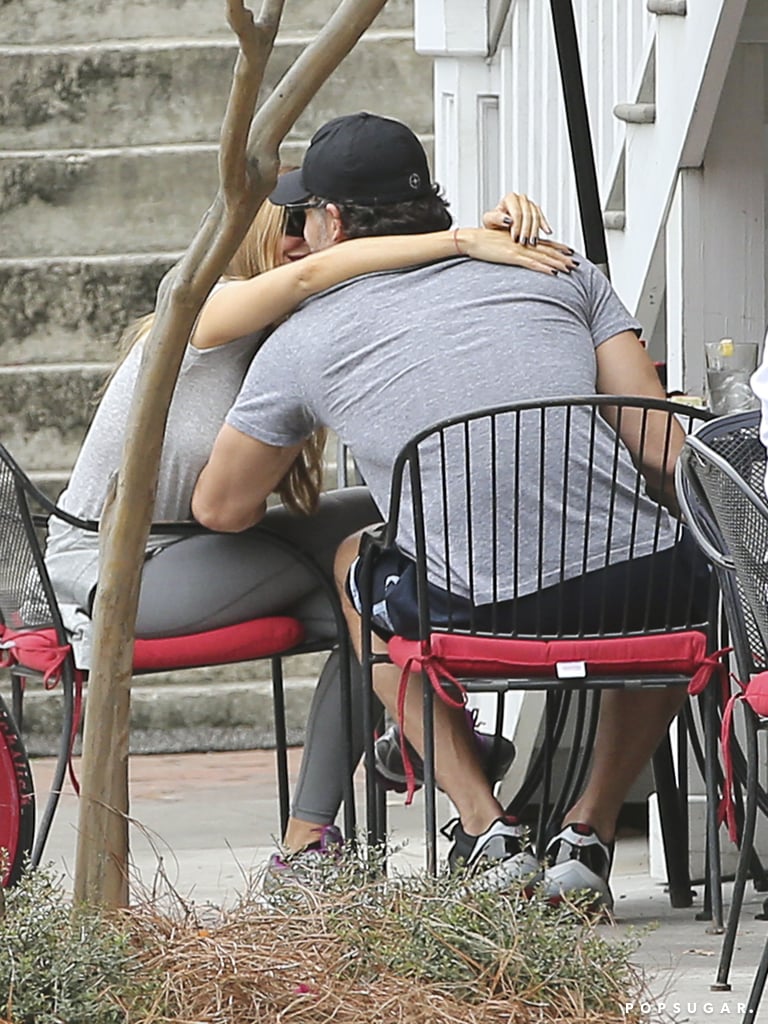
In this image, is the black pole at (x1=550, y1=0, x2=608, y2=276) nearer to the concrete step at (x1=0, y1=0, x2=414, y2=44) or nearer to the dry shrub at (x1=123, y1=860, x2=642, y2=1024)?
the dry shrub at (x1=123, y1=860, x2=642, y2=1024)

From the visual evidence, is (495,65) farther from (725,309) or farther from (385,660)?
(385,660)

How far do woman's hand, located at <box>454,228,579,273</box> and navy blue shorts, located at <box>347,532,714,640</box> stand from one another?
44 cm

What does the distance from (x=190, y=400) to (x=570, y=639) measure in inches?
31.3

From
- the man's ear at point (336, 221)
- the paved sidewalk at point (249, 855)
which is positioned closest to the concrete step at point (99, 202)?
the paved sidewalk at point (249, 855)

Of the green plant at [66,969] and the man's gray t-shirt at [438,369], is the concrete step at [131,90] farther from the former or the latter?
the green plant at [66,969]

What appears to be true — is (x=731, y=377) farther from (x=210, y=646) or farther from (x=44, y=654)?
(x=44, y=654)

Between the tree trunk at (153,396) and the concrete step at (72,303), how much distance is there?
12.7ft

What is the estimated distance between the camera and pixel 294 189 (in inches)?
121

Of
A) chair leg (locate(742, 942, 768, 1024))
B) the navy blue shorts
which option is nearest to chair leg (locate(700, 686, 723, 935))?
the navy blue shorts

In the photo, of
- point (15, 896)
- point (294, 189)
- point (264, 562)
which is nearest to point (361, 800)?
point (264, 562)

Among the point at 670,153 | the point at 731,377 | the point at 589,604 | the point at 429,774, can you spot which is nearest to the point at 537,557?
the point at 589,604

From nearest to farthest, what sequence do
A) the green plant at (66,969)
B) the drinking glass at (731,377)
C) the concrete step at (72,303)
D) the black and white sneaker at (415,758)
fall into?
the green plant at (66,969)
the drinking glass at (731,377)
the black and white sneaker at (415,758)
the concrete step at (72,303)

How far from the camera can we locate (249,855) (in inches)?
150

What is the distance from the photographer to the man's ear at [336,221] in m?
3.00
